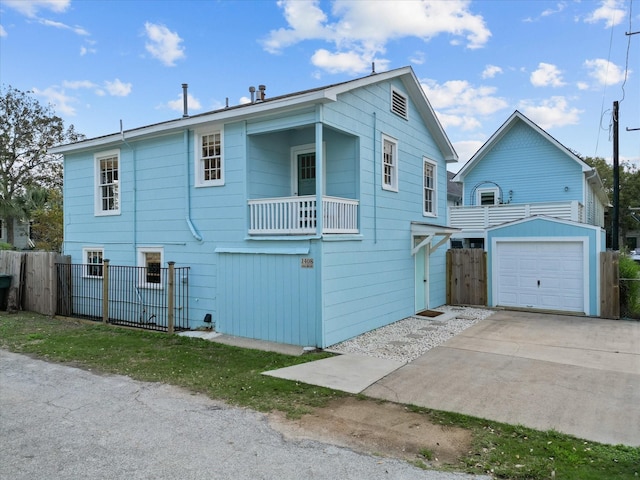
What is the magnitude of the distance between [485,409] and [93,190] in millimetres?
11807

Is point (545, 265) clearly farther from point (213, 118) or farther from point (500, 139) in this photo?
point (213, 118)

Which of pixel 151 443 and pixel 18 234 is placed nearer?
pixel 151 443

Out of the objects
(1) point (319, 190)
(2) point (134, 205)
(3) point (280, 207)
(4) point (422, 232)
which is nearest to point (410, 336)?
(4) point (422, 232)

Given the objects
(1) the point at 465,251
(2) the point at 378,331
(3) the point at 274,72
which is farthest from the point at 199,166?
(1) the point at 465,251

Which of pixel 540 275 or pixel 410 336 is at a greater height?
pixel 540 275

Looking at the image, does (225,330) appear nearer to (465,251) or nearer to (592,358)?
(592,358)

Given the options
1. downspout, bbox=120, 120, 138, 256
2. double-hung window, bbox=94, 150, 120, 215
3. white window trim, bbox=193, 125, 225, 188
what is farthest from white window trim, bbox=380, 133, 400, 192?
double-hung window, bbox=94, 150, 120, 215

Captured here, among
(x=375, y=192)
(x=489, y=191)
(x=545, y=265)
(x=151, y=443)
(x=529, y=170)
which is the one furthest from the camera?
(x=489, y=191)

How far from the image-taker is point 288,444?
14.3 ft

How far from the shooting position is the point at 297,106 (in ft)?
28.4

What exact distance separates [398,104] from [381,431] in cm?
934

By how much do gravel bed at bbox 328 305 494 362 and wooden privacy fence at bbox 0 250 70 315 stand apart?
335 inches

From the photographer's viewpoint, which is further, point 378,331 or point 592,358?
point 378,331

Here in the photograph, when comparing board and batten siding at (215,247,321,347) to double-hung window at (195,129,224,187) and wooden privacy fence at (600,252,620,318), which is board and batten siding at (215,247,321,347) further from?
wooden privacy fence at (600,252,620,318)
